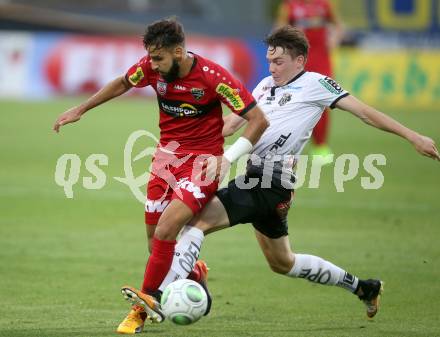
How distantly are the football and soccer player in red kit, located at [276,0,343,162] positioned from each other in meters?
10.1

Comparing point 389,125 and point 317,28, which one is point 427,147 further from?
point 317,28

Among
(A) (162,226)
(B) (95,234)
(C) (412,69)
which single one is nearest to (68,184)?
(B) (95,234)

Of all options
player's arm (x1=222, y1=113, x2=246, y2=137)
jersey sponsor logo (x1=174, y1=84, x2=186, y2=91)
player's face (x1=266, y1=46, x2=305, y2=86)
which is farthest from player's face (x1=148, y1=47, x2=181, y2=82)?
player's face (x1=266, y1=46, x2=305, y2=86)

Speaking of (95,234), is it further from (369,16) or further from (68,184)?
(369,16)

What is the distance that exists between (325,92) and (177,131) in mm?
1222

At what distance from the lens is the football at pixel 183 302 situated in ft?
21.8

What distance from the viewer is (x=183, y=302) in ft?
21.8

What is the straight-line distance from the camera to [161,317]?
6891 millimetres

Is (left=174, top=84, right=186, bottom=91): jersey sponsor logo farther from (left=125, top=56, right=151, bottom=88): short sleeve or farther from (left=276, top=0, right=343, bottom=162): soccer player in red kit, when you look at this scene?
(left=276, top=0, right=343, bottom=162): soccer player in red kit

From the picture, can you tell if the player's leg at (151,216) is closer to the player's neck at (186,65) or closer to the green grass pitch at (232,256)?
the green grass pitch at (232,256)

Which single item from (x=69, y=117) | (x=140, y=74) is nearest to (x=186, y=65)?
(x=140, y=74)

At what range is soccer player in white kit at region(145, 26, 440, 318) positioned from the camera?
7.23 metres

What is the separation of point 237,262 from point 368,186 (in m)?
6.08

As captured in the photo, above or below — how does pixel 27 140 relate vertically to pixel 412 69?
below
